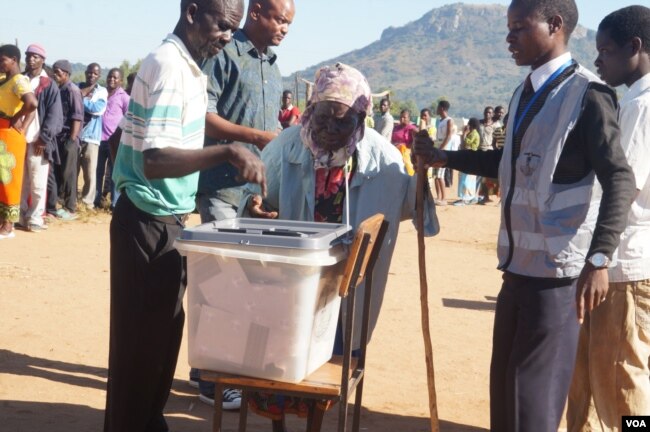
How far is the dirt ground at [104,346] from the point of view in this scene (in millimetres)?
5289

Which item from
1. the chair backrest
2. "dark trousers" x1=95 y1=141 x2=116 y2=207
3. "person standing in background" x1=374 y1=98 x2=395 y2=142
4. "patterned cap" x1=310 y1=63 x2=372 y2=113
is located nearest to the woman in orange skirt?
"dark trousers" x1=95 y1=141 x2=116 y2=207

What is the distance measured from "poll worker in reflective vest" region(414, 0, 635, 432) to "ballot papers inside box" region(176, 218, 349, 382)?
78cm

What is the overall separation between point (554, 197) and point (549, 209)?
0.05m

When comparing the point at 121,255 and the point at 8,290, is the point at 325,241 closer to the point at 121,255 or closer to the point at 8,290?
the point at 121,255

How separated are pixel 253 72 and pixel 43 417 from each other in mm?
2211

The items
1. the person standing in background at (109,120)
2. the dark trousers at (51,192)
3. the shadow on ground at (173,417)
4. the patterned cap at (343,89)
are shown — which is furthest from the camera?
the person standing in background at (109,120)

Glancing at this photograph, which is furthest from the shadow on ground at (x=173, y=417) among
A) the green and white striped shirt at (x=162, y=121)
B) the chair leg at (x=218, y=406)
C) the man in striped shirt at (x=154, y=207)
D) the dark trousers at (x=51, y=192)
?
the dark trousers at (x=51, y=192)

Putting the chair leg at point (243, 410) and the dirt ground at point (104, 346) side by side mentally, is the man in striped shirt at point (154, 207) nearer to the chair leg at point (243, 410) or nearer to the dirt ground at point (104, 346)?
the chair leg at point (243, 410)

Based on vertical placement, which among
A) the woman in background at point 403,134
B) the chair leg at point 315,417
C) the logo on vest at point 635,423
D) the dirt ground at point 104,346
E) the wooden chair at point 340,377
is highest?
the woman in background at point 403,134

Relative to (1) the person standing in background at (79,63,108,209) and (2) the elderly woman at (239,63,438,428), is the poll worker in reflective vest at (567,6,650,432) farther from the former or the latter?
(1) the person standing in background at (79,63,108,209)

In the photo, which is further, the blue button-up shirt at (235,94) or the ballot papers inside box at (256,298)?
the blue button-up shirt at (235,94)

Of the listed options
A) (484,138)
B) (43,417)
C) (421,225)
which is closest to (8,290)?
(43,417)

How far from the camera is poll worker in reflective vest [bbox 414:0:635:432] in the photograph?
11.2 feet

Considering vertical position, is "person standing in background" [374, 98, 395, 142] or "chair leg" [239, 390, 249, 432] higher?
"person standing in background" [374, 98, 395, 142]
